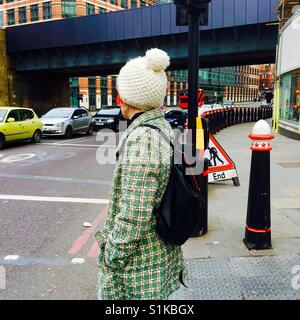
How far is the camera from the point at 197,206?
1.76 m

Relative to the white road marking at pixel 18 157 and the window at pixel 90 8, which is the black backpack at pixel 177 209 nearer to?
the white road marking at pixel 18 157

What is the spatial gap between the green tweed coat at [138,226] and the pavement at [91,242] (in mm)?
1349

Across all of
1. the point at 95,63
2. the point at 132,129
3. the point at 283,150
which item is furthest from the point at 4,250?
the point at 95,63

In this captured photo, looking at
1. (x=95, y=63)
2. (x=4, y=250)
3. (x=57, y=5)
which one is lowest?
(x=4, y=250)

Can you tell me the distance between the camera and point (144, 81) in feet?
6.06

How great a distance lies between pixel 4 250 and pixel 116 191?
3.01 meters

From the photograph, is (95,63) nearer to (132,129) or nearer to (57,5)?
(132,129)

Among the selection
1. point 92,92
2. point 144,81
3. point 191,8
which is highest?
point 92,92

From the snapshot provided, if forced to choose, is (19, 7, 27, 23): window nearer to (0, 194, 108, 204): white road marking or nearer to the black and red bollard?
(0, 194, 108, 204): white road marking

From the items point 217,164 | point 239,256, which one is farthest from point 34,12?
point 239,256

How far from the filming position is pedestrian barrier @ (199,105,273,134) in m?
17.6

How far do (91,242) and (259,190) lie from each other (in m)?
2.16

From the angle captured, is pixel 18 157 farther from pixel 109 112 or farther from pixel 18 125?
pixel 109 112
